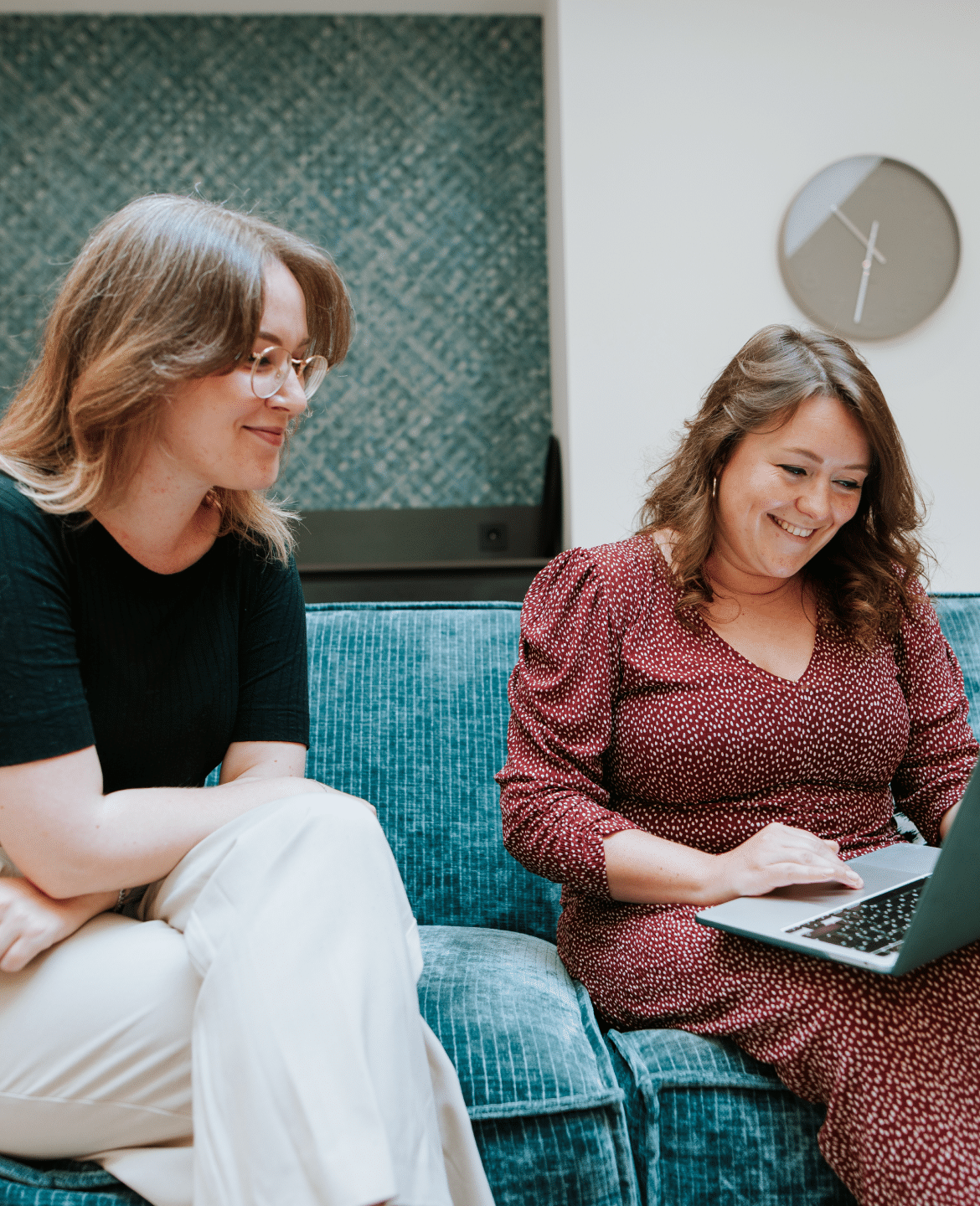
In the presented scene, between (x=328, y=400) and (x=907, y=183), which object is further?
(x=328, y=400)

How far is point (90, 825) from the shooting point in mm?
830

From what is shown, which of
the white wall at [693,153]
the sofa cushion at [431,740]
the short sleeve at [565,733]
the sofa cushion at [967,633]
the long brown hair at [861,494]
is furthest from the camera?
the white wall at [693,153]

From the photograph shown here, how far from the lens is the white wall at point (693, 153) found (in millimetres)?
2436

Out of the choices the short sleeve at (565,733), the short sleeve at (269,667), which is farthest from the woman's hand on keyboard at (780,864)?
the short sleeve at (269,667)

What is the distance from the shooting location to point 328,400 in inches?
114

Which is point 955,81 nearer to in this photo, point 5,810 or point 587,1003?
point 587,1003

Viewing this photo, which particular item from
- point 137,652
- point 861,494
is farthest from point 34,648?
point 861,494

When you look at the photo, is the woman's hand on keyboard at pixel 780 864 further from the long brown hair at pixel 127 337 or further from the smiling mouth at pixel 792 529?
the long brown hair at pixel 127 337

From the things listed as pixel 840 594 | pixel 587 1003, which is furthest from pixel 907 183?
pixel 587 1003

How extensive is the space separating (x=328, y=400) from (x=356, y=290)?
0.33 metres

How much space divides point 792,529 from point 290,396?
24.8 inches

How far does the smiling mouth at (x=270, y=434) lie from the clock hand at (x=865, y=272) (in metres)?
2.00

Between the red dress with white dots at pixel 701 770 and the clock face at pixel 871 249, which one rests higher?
the clock face at pixel 871 249

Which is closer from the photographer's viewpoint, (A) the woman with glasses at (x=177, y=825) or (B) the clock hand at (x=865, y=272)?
(A) the woman with glasses at (x=177, y=825)
